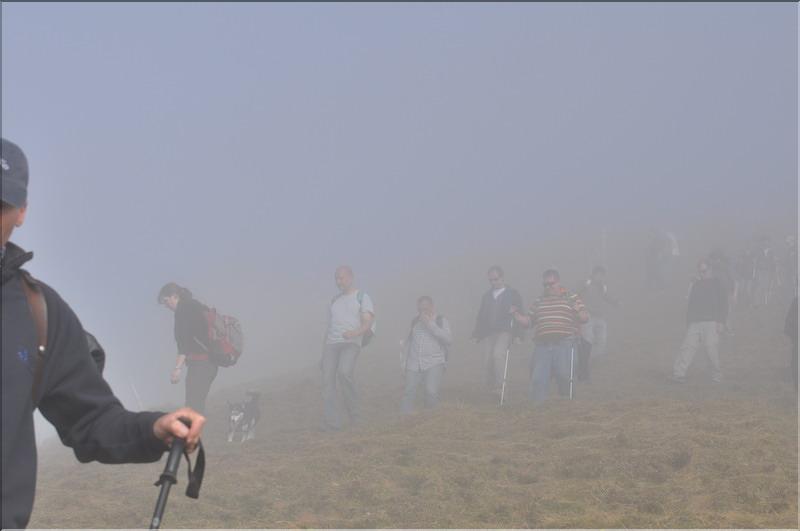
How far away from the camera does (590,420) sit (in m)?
12.4

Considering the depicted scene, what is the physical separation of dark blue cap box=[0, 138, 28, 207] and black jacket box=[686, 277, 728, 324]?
595 inches

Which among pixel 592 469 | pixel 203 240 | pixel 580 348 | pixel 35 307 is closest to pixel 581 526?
pixel 592 469

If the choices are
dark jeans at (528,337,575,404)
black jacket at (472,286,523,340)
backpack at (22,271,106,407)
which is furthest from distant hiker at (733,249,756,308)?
backpack at (22,271,106,407)

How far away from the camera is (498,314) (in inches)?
599

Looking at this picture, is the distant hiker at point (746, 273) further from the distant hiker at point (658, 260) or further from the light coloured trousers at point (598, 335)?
the light coloured trousers at point (598, 335)

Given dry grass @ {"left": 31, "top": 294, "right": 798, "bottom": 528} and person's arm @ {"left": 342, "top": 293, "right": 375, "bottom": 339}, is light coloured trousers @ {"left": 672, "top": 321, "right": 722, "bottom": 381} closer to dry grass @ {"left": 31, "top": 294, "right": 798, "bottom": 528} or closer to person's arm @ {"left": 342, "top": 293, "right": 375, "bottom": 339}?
dry grass @ {"left": 31, "top": 294, "right": 798, "bottom": 528}

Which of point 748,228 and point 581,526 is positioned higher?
point 748,228

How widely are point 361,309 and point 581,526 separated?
5999 millimetres

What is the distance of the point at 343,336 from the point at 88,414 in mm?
10158

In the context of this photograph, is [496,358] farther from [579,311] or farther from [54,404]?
[54,404]

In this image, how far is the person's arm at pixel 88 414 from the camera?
288cm

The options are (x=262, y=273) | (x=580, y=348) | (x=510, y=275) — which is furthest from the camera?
(x=262, y=273)

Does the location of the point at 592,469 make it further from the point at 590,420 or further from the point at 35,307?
the point at 35,307

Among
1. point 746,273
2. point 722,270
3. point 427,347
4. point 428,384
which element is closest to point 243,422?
point 428,384
